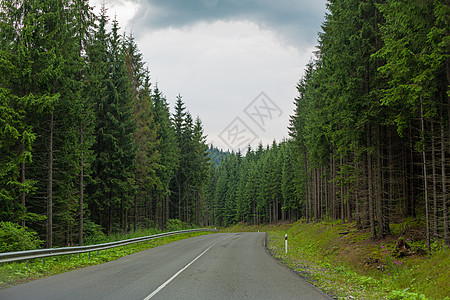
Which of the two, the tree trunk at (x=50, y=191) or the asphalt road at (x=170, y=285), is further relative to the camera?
the tree trunk at (x=50, y=191)

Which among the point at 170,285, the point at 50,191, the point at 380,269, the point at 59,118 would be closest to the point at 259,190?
the point at 59,118

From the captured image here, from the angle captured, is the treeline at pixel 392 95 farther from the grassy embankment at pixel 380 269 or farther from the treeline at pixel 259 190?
the treeline at pixel 259 190

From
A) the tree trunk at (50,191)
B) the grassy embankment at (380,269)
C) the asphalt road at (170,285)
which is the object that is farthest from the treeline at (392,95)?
the tree trunk at (50,191)

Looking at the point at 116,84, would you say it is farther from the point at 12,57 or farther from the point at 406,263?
the point at 406,263

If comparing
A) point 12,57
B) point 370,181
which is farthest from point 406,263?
point 12,57

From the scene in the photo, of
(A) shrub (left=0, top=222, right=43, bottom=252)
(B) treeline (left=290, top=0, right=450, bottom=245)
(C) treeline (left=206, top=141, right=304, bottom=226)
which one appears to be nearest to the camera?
(B) treeline (left=290, top=0, right=450, bottom=245)

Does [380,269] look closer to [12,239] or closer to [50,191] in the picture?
[12,239]

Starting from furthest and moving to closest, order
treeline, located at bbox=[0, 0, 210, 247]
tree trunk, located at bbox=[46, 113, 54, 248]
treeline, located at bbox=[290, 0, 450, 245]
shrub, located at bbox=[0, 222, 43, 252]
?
1. tree trunk, located at bbox=[46, 113, 54, 248]
2. treeline, located at bbox=[0, 0, 210, 247]
3. shrub, located at bbox=[0, 222, 43, 252]
4. treeline, located at bbox=[290, 0, 450, 245]

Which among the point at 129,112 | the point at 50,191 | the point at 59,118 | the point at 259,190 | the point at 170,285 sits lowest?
the point at 170,285

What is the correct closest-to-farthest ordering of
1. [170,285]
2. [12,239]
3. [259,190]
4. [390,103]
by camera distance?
[170,285]
[12,239]
[390,103]
[259,190]

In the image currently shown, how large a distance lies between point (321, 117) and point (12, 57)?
1873 centimetres

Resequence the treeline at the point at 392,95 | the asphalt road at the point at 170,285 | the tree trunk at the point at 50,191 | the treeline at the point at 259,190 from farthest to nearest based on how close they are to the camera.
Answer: the treeline at the point at 259,190
the tree trunk at the point at 50,191
the treeline at the point at 392,95
the asphalt road at the point at 170,285

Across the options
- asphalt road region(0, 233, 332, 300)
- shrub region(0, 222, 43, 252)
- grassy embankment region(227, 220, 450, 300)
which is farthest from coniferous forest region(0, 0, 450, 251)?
asphalt road region(0, 233, 332, 300)

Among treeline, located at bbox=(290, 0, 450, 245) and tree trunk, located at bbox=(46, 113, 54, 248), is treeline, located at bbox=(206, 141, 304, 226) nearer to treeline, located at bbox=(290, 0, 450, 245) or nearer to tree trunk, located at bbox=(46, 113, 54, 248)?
treeline, located at bbox=(290, 0, 450, 245)
